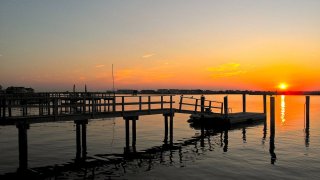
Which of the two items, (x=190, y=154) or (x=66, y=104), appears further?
(x=190, y=154)

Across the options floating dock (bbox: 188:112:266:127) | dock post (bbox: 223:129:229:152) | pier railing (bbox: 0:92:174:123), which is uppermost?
pier railing (bbox: 0:92:174:123)

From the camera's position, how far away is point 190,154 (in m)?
21.9

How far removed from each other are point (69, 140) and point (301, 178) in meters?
18.3

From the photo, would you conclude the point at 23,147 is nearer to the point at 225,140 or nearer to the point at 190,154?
the point at 190,154

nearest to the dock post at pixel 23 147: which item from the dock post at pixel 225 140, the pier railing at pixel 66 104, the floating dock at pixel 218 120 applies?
the pier railing at pixel 66 104

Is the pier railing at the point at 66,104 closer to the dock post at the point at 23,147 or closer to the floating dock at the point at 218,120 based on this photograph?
the dock post at the point at 23,147

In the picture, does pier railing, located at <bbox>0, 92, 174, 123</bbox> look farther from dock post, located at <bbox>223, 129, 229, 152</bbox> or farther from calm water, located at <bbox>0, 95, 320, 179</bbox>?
dock post, located at <bbox>223, 129, 229, 152</bbox>

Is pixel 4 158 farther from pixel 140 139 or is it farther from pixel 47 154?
pixel 140 139

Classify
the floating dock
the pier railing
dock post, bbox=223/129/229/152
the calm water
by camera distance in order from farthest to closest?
1. the floating dock
2. dock post, bbox=223/129/229/152
3. the pier railing
4. the calm water

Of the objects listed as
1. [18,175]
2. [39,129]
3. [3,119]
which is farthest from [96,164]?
[39,129]

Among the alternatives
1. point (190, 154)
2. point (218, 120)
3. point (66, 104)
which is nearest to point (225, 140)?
point (190, 154)

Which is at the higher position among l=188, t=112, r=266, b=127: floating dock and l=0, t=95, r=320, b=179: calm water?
l=188, t=112, r=266, b=127: floating dock

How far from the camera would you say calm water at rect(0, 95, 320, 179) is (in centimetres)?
1680

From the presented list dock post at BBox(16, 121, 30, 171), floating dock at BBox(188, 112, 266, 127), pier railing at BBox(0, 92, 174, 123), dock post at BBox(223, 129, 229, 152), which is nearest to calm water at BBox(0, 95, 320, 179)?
dock post at BBox(223, 129, 229, 152)
